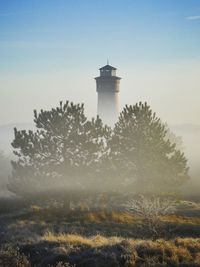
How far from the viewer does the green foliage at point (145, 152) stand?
1593 inches

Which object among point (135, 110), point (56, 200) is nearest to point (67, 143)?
point (56, 200)

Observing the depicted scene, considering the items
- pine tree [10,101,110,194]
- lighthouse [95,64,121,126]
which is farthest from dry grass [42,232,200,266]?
lighthouse [95,64,121,126]

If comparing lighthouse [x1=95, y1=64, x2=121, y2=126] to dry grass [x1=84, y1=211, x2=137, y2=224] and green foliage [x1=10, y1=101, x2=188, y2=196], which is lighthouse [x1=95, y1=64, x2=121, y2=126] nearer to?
green foliage [x1=10, y1=101, x2=188, y2=196]

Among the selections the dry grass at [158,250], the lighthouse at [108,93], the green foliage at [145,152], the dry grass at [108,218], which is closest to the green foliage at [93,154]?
the green foliage at [145,152]

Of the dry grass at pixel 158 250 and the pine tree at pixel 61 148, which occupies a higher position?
the pine tree at pixel 61 148

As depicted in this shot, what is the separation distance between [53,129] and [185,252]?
81.9ft

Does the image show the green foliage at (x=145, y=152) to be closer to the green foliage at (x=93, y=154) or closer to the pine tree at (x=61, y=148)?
the green foliage at (x=93, y=154)

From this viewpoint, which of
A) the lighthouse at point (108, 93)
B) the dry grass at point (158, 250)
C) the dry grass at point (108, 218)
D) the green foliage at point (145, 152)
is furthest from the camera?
→ the lighthouse at point (108, 93)

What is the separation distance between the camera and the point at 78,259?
1377 centimetres

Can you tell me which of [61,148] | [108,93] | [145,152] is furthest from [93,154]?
[108,93]

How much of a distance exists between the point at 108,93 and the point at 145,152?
4163 cm

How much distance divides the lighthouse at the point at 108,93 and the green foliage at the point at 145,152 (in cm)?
3965

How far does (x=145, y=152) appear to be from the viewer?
40.5 meters

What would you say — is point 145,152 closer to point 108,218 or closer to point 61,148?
point 61,148
